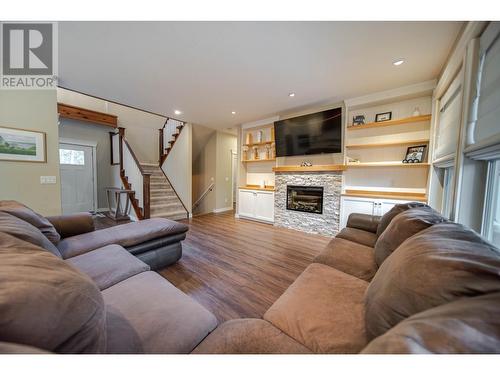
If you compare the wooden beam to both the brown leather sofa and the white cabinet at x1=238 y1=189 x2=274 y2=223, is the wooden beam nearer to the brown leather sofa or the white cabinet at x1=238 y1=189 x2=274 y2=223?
the white cabinet at x1=238 y1=189 x2=274 y2=223

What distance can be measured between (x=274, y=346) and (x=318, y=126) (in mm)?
3571

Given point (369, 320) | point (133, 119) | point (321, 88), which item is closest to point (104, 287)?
point (369, 320)

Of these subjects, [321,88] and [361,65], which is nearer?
[361,65]

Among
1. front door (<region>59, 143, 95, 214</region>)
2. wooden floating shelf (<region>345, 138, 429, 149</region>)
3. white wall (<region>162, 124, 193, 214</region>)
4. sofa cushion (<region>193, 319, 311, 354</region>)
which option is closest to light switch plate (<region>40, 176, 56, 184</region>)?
white wall (<region>162, 124, 193, 214</region>)

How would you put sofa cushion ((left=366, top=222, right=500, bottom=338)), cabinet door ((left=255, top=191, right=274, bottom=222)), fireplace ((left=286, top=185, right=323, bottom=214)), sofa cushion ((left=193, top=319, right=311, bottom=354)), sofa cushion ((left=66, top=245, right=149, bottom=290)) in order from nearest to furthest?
sofa cushion ((left=366, top=222, right=500, bottom=338)) → sofa cushion ((left=193, top=319, right=311, bottom=354)) → sofa cushion ((left=66, top=245, right=149, bottom=290)) → fireplace ((left=286, top=185, right=323, bottom=214)) → cabinet door ((left=255, top=191, right=274, bottom=222))

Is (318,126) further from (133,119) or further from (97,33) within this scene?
(133,119)

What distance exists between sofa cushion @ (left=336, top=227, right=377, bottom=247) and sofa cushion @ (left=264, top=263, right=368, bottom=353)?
775 millimetres

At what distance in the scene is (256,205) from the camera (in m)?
4.68

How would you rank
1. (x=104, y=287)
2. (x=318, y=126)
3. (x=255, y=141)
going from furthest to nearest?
(x=255, y=141) → (x=318, y=126) → (x=104, y=287)

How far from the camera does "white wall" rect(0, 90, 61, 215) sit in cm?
238

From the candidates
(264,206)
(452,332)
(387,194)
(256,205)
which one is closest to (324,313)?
(452,332)

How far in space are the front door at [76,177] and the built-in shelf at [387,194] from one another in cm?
662

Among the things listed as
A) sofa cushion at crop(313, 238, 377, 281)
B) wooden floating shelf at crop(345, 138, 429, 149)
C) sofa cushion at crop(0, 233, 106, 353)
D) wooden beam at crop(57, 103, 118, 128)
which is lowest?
sofa cushion at crop(313, 238, 377, 281)

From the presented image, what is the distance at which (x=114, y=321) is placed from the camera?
33.6 inches
